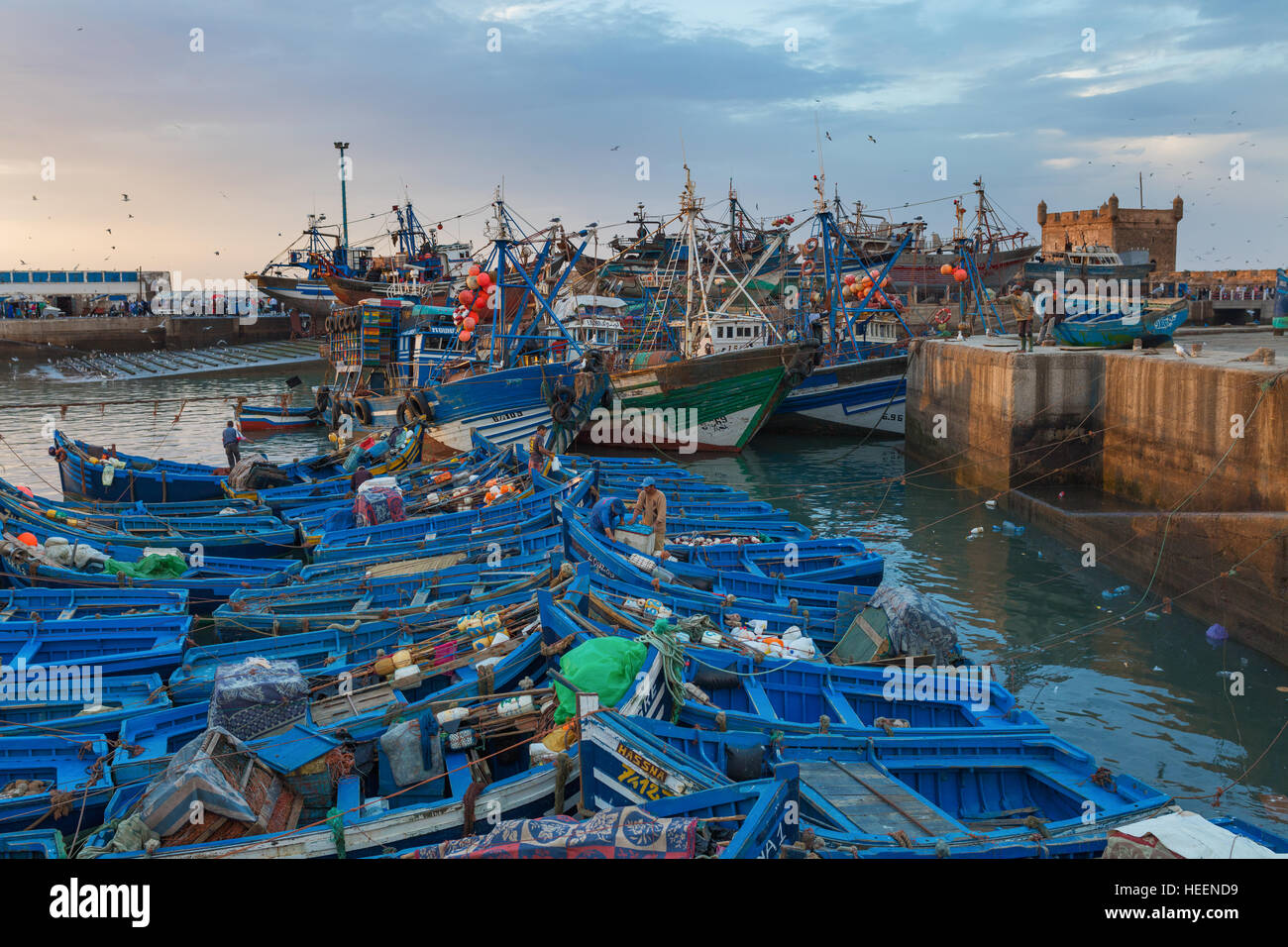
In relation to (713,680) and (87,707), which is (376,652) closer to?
(87,707)

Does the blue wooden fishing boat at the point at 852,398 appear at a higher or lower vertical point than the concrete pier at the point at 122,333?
lower

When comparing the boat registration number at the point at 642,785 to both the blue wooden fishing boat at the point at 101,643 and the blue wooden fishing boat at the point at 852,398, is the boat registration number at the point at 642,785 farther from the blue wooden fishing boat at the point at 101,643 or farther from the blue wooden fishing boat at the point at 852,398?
the blue wooden fishing boat at the point at 852,398

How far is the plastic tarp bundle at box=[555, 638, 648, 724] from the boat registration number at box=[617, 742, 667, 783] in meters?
1.12

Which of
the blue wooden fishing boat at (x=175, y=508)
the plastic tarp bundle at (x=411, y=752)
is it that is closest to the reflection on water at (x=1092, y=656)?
the plastic tarp bundle at (x=411, y=752)

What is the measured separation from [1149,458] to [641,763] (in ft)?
49.5

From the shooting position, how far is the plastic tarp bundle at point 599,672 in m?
7.75

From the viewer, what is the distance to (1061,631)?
14281 mm

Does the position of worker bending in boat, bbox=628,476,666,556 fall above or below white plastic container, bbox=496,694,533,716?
above

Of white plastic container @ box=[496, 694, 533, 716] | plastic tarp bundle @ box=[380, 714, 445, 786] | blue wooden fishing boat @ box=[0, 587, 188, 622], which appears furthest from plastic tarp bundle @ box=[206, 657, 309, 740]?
blue wooden fishing boat @ box=[0, 587, 188, 622]

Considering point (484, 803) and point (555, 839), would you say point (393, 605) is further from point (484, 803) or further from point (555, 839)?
point (555, 839)

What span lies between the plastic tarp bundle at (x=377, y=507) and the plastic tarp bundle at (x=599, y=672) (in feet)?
33.9

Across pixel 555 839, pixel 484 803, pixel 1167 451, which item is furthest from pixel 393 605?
pixel 1167 451

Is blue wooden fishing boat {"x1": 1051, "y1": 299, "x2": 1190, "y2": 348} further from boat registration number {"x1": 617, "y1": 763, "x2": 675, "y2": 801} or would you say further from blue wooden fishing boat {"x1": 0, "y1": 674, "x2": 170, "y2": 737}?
blue wooden fishing boat {"x1": 0, "y1": 674, "x2": 170, "y2": 737}

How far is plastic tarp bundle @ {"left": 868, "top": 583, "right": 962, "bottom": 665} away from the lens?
10570 mm
